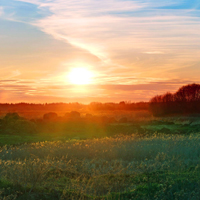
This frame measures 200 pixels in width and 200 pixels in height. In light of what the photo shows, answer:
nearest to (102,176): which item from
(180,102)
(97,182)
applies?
(97,182)

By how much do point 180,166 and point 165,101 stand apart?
3268 cm

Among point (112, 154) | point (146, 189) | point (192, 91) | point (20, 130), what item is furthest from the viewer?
point (192, 91)

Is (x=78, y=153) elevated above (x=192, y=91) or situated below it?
below

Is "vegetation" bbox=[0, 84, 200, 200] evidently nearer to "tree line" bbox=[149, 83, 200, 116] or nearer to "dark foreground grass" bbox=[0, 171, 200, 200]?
"dark foreground grass" bbox=[0, 171, 200, 200]

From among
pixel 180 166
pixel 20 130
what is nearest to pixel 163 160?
pixel 180 166

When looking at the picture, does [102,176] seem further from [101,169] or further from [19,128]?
[19,128]

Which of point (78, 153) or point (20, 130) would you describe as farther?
point (20, 130)

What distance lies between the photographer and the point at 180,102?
39438 mm

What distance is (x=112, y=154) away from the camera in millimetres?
11398

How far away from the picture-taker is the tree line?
3897cm

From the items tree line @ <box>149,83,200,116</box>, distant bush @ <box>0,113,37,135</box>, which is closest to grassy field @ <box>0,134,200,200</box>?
distant bush @ <box>0,113,37,135</box>

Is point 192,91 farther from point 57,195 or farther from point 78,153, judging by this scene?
point 57,195

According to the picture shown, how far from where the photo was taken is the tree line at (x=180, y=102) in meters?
39.0

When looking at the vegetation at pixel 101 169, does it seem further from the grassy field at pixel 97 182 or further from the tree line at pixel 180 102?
the tree line at pixel 180 102
